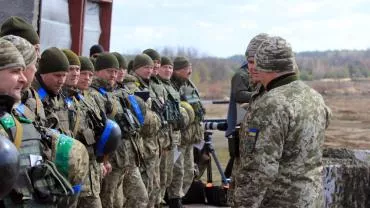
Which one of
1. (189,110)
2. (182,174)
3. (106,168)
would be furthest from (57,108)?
(182,174)

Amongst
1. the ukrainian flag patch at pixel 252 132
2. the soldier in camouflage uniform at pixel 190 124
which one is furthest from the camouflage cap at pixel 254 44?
the soldier in camouflage uniform at pixel 190 124

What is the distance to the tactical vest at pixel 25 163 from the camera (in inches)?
139

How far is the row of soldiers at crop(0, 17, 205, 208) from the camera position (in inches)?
141

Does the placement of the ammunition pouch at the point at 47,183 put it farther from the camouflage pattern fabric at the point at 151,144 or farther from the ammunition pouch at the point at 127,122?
the camouflage pattern fabric at the point at 151,144

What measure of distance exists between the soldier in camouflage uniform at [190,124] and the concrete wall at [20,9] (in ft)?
8.55

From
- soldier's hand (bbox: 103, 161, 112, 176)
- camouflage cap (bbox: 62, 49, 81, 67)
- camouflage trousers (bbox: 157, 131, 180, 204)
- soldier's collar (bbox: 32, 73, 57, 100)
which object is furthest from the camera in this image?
camouflage trousers (bbox: 157, 131, 180, 204)

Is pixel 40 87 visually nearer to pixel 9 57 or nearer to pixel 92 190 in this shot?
pixel 92 190

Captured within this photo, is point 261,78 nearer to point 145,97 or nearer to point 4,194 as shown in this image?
point 4,194

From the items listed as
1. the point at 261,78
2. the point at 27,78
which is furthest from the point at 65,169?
the point at 261,78

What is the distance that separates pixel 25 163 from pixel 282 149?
1577mm

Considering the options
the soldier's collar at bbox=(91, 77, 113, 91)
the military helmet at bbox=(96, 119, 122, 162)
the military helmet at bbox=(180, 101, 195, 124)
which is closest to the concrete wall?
the soldier's collar at bbox=(91, 77, 113, 91)

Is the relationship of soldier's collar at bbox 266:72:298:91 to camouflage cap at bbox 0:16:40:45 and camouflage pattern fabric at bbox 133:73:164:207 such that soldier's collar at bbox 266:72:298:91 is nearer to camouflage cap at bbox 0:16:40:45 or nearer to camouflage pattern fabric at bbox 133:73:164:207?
camouflage cap at bbox 0:16:40:45

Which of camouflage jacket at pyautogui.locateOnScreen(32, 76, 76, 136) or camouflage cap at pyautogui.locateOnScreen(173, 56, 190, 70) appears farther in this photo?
camouflage cap at pyautogui.locateOnScreen(173, 56, 190, 70)

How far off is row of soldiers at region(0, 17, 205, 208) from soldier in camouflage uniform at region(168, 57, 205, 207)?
0.01 metres
